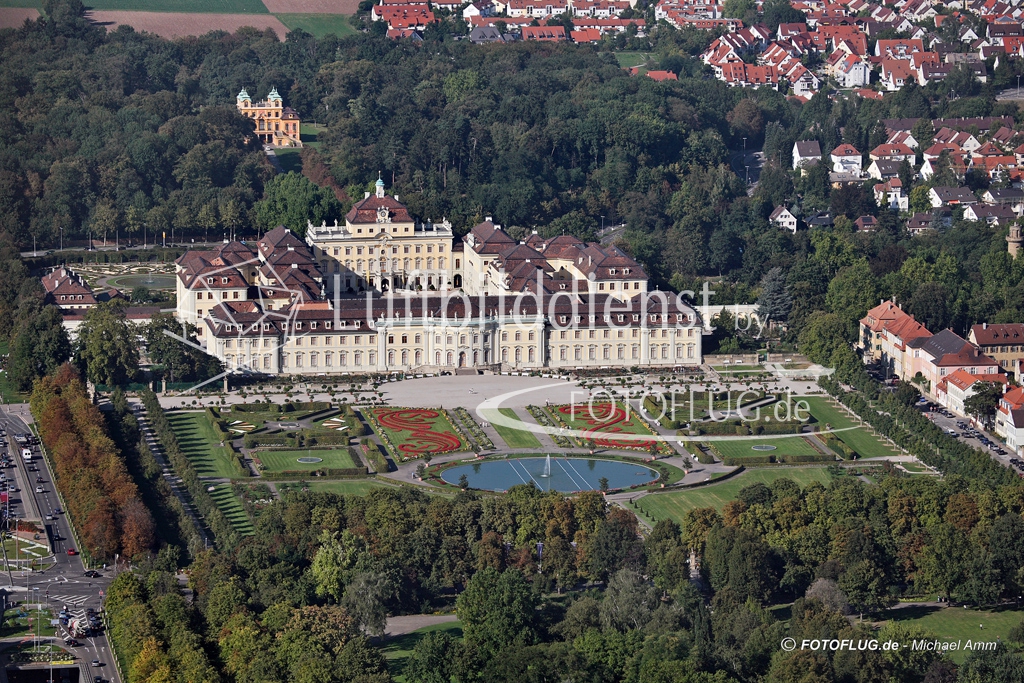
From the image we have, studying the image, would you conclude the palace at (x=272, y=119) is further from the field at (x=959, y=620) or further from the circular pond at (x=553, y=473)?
the field at (x=959, y=620)

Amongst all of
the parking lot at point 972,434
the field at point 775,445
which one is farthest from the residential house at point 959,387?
the field at point 775,445

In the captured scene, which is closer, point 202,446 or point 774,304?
point 202,446

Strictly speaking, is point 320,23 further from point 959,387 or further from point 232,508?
point 232,508

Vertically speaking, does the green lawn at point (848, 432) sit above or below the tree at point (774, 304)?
below

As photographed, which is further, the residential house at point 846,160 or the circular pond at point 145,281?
the residential house at point 846,160

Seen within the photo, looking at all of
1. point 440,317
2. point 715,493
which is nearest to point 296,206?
point 440,317

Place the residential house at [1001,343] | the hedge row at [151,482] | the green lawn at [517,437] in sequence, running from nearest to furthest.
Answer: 1. the hedge row at [151,482]
2. the green lawn at [517,437]
3. the residential house at [1001,343]
